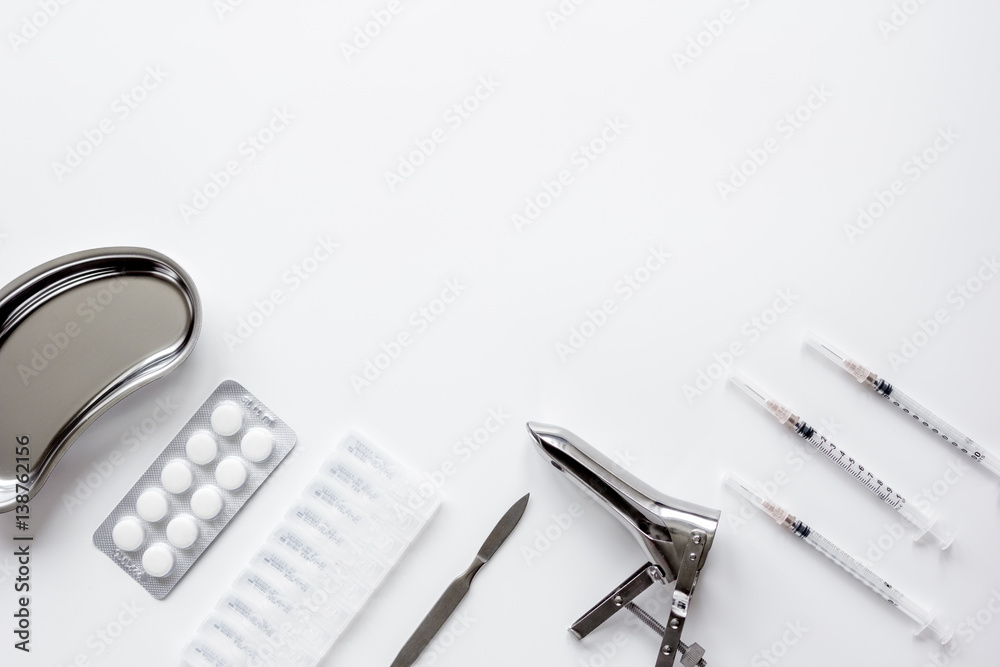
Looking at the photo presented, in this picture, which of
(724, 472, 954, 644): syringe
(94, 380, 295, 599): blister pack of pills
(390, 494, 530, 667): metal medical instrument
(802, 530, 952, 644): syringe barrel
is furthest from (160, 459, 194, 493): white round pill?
(802, 530, 952, 644): syringe barrel

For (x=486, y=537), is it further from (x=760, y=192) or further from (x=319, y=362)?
(x=760, y=192)

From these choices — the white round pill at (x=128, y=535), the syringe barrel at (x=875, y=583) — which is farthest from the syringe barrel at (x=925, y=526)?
the white round pill at (x=128, y=535)

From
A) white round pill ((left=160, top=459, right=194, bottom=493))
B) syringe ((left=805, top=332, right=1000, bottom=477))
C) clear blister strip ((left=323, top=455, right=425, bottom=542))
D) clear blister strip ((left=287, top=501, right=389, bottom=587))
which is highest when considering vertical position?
syringe ((left=805, top=332, right=1000, bottom=477))

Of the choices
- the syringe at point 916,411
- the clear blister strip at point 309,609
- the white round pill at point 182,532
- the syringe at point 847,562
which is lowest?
the white round pill at point 182,532

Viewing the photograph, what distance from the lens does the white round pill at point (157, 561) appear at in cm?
159

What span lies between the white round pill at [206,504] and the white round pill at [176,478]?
0.04 m

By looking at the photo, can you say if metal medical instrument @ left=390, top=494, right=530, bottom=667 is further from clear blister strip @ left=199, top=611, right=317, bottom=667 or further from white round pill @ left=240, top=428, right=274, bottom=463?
white round pill @ left=240, top=428, right=274, bottom=463

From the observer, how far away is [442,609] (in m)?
1.61

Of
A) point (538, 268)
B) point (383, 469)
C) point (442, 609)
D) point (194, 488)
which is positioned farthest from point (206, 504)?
point (538, 268)

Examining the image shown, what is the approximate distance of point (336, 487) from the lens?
63.7 inches

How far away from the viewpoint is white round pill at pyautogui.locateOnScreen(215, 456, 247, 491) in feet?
5.28

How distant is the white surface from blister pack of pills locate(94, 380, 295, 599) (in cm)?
4

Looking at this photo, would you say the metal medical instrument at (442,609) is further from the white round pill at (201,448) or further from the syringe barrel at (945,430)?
the syringe barrel at (945,430)

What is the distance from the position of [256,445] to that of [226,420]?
94 millimetres
